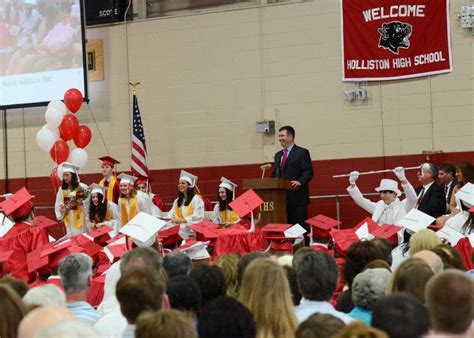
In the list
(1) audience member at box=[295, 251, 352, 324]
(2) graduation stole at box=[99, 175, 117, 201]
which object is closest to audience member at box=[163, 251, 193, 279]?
Answer: (1) audience member at box=[295, 251, 352, 324]

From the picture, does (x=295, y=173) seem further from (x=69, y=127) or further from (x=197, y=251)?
(x=69, y=127)

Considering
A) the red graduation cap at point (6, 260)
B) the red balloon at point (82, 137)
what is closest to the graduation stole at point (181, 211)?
the red balloon at point (82, 137)

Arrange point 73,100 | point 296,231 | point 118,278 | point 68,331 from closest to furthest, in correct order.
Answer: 1. point 68,331
2. point 118,278
3. point 296,231
4. point 73,100

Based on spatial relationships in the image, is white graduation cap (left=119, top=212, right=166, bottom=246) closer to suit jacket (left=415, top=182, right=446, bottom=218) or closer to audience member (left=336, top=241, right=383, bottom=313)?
suit jacket (left=415, top=182, right=446, bottom=218)

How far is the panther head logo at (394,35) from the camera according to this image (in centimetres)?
→ 1206

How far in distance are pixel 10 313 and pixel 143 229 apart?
4.95m

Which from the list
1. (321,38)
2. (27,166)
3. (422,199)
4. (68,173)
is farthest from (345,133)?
(27,166)

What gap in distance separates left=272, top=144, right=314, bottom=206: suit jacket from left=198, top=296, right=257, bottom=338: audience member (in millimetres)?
7504

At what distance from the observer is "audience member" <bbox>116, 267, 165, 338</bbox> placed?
3508mm

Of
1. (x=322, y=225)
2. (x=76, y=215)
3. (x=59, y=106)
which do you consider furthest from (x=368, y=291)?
(x=59, y=106)

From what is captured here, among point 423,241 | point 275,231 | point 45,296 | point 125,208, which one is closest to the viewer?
point 45,296

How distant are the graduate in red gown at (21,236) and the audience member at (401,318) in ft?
18.6

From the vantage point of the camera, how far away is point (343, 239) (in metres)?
8.45

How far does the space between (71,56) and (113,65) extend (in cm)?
71
